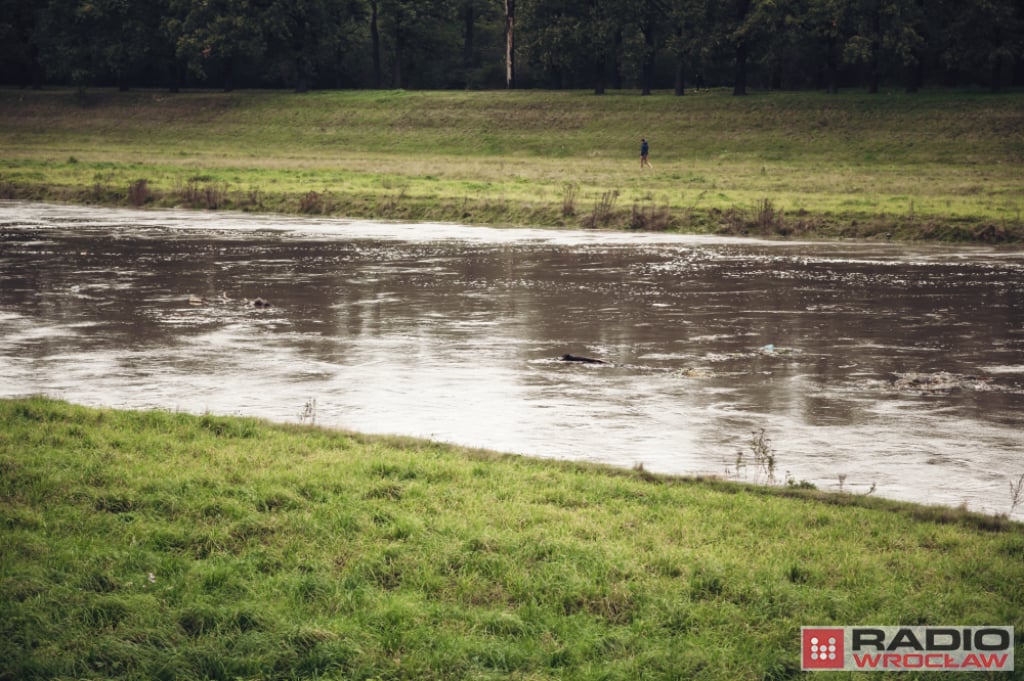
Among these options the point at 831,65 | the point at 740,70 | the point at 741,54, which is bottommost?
the point at 740,70

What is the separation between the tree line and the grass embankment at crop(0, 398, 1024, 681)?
64.8m

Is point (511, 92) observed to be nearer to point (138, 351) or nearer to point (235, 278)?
point (235, 278)

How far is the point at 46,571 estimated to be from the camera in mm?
7934

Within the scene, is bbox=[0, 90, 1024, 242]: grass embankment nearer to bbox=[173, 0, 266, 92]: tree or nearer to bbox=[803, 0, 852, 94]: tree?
bbox=[173, 0, 266, 92]: tree

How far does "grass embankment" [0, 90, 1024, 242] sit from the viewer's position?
3706 cm

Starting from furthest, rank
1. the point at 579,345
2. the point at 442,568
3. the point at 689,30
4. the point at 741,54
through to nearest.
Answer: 1. the point at 689,30
2. the point at 741,54
3. the point at 579,345
4. the point at 442,568

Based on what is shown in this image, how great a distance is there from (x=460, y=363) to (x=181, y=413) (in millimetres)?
5058

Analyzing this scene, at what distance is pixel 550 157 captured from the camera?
63.7m

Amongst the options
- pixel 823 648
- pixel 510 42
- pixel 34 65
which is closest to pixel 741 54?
pixel 510 42

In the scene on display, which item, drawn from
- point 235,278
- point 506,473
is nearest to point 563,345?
point 506,473

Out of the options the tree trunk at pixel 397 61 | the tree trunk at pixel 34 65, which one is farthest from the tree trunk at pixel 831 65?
the tree trunk at pixel 34 65

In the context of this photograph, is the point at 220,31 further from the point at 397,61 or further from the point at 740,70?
the point at 740,70

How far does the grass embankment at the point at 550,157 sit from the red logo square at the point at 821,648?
90.8 feet

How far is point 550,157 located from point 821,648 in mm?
57941
